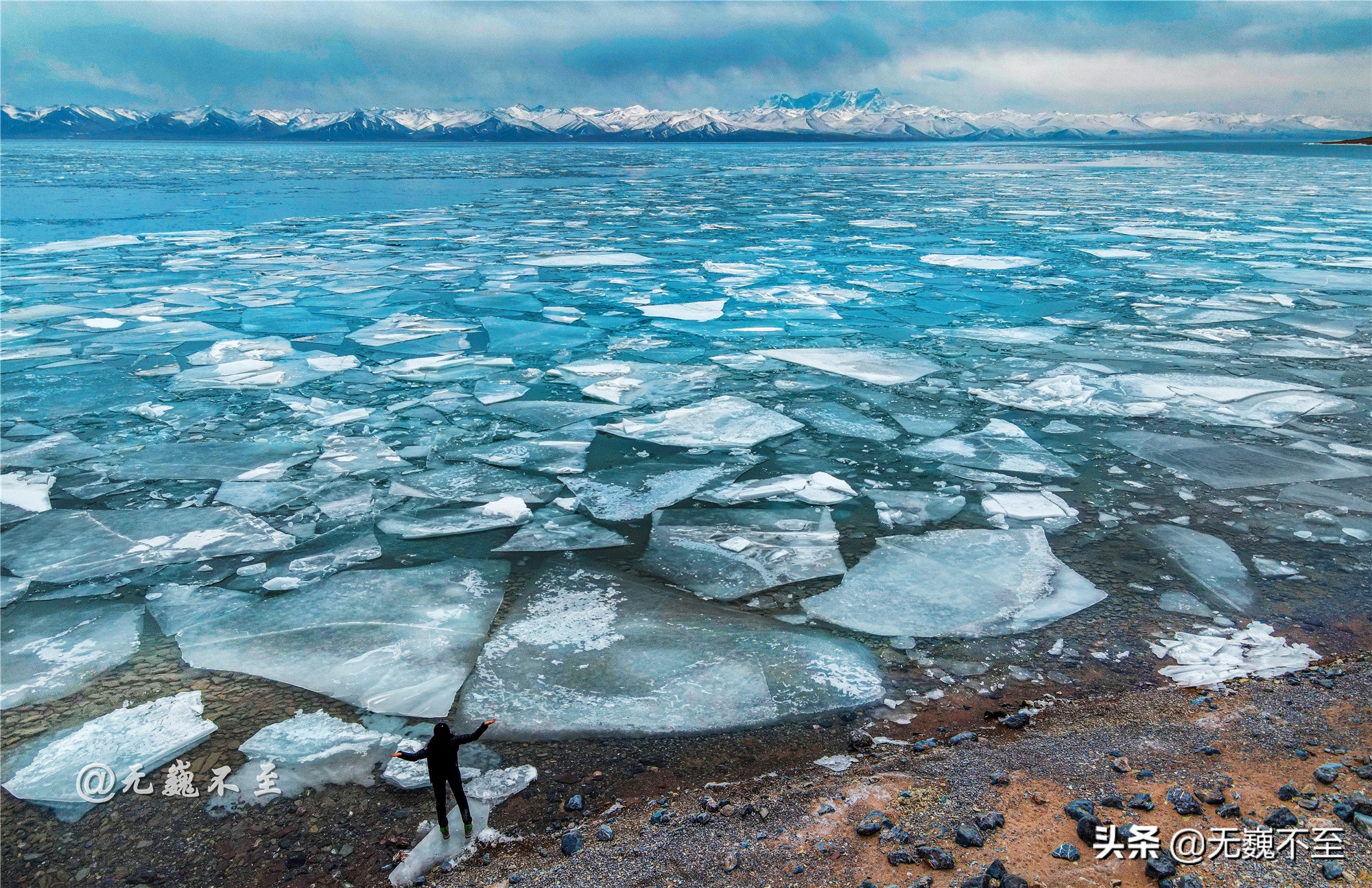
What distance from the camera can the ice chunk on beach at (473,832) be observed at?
2334 millimetres

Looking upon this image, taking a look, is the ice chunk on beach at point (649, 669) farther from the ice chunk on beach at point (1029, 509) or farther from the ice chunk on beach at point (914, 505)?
the ice chunk on beach at point (1029, 509)

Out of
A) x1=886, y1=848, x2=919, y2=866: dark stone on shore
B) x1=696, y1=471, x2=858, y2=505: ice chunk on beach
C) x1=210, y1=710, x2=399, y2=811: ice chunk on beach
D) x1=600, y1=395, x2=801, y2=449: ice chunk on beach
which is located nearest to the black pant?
x1=210, y1=710, x2=399, y2=811: ice chunk on beach

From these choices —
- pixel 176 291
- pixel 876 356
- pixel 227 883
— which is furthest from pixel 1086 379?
pixel 176 291

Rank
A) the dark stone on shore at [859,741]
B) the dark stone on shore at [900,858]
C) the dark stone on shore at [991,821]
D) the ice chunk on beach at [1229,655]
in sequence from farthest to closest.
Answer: the ice chunk on beach at [1229,655] < the dark stone on shore at [859,741] < the dark stone on shore at [991,821] < the dark stone on shore at [900,858]

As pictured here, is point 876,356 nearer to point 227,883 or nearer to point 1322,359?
point 1322,359

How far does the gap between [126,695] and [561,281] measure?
27.4 ft

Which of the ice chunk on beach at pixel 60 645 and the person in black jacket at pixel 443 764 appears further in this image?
the ice chunk on beach at pixel 60 645

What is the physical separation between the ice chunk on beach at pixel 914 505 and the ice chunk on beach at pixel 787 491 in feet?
0.59

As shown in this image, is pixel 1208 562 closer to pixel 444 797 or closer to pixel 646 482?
pixel 646 482

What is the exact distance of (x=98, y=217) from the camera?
18156mm

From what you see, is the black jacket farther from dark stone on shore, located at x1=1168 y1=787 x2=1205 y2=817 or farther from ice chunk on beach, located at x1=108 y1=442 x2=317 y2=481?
ice chunk on beach, located at x1=108 y1=442 x2=317 y2=481

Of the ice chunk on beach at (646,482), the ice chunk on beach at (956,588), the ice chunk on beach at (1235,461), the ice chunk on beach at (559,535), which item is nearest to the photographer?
the ice chunk on beach at (956,588)

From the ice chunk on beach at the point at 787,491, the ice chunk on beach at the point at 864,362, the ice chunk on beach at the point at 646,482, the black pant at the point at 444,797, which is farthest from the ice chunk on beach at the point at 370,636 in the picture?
the ice chunk on beach at the point at 864,362

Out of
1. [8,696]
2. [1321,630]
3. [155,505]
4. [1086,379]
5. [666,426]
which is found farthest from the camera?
[1086,379]
